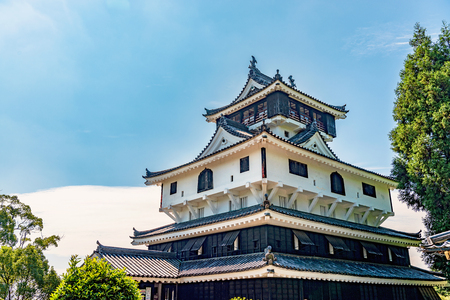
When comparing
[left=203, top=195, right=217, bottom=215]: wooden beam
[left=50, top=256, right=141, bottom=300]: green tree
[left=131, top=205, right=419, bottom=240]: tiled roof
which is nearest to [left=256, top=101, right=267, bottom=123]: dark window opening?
[left=203, top=195, right=217, bottom=215]: wooden beam

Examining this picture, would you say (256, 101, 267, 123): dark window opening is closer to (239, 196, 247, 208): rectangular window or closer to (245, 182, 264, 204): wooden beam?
(239, 196, 247, 208): rectangular window

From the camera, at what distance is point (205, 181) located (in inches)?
1032

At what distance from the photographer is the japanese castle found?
66.2ft

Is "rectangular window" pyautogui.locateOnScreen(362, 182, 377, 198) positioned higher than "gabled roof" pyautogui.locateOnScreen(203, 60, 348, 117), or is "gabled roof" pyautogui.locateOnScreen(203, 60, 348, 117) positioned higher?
"gabled roof" pyautogui.locateOnScreen(203, 60, 348, 117)

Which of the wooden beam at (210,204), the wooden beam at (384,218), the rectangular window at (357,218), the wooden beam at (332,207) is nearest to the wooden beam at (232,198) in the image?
the wooden beam at (210,204)

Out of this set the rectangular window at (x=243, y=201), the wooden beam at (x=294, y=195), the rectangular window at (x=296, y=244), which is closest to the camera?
the rectangular window at (x=296, y=244)

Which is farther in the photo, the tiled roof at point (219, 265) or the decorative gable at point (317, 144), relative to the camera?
the decorative gable at point (317, 144)

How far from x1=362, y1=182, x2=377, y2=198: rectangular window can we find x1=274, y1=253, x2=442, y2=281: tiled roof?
19.1 ft

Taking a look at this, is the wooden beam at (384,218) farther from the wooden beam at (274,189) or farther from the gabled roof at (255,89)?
the wooden beam at (274,189)

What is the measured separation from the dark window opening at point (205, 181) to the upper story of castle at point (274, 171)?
0.10ft

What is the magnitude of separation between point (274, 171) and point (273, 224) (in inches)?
144

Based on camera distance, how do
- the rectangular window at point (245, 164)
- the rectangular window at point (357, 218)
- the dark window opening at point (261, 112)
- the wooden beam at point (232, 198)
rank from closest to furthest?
the rectangular window at point (245, 164), the wooden beam at point (232, 198), the rectangular window at point (357, 218), the dark window opening at point (261, 112)

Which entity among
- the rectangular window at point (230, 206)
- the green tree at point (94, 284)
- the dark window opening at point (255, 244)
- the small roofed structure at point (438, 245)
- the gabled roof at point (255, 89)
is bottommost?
the green tree at point (94, 284)

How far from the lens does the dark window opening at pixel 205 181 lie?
84.9ft
